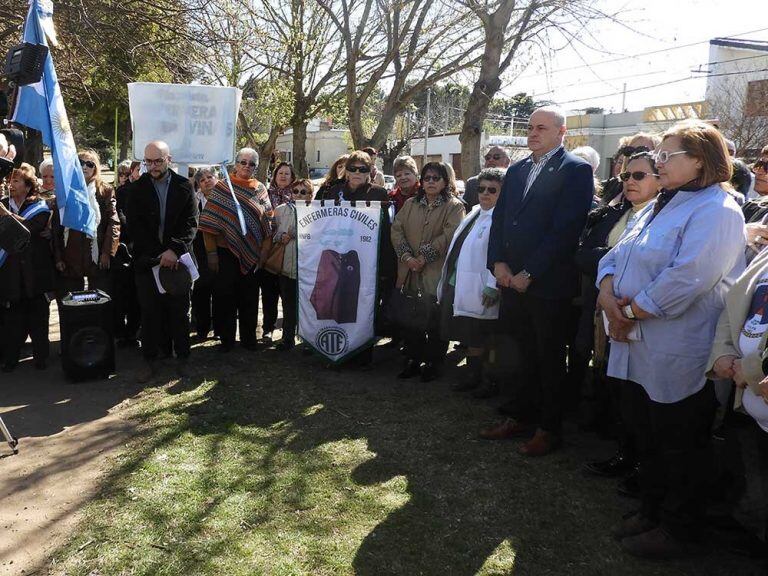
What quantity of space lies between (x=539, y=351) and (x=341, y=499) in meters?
1.53

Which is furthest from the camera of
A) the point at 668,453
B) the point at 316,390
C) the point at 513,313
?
the point at 316,390

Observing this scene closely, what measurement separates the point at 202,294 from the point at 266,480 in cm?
357

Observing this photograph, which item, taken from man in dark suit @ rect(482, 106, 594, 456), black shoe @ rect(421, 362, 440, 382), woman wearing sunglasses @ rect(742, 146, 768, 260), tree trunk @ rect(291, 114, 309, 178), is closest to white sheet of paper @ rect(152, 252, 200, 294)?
black shoe @ rect(421, 362, 440, 382)

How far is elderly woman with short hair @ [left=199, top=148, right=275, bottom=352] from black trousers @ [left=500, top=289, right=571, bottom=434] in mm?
3031

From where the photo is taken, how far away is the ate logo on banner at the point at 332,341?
237 inches

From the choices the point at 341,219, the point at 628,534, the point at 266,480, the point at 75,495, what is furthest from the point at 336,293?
the point at 628,534

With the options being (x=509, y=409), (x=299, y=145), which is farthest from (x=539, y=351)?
(x=299, y=145)

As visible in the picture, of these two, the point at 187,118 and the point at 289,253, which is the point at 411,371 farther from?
the point at 187,118

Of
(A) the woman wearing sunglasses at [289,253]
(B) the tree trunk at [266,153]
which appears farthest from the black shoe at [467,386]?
(B) the tree trunk at [266,153]

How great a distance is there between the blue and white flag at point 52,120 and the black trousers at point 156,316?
2.47ft

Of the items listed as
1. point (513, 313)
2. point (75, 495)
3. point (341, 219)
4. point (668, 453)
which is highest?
point (341, 219)

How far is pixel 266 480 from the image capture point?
12.7ft

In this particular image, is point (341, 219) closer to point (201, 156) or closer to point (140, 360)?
point (201, 156)

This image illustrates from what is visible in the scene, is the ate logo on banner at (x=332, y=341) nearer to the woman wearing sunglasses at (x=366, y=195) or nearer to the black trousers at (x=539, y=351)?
the woman wearing sunglasses at (x=366, y=195)
